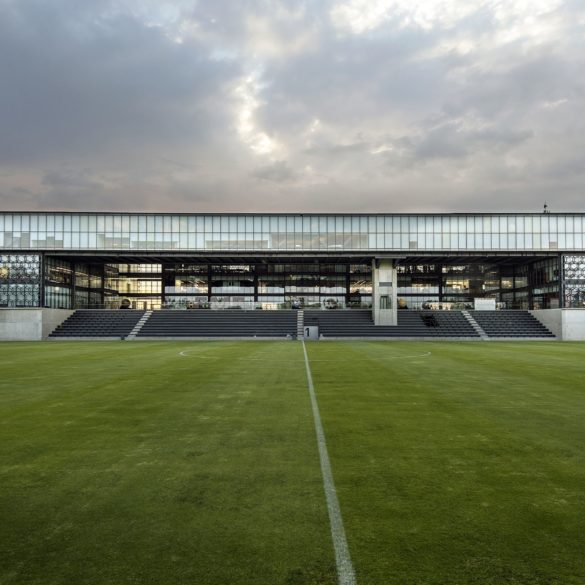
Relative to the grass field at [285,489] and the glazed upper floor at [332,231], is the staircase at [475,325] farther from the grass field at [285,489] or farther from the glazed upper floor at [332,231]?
the grass field at [285,489]

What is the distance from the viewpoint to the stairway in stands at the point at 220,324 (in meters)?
54.7

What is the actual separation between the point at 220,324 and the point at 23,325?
2658 cm

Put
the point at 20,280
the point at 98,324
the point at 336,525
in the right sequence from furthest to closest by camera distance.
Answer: the point at 20,280
the point at 98,324
the point at 336,525

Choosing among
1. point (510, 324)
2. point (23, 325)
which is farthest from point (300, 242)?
point (23, 325)

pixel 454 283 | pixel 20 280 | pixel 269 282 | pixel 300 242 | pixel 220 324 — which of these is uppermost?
pixel 300 242

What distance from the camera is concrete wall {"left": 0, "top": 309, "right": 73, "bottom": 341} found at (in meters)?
57.4

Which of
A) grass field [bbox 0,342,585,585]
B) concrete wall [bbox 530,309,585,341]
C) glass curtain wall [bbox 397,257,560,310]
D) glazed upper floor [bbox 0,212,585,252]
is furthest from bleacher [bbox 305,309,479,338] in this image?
grass field [bbox 0,342,585,585]

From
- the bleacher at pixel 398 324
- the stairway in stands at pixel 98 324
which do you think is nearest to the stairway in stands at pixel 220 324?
the stairway in stands at pixel 98 324

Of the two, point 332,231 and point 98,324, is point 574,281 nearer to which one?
point 332,231

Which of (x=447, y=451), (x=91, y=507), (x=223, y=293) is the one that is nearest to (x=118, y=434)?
(x=91, y=507)

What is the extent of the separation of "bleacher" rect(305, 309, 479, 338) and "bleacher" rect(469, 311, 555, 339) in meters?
2.53

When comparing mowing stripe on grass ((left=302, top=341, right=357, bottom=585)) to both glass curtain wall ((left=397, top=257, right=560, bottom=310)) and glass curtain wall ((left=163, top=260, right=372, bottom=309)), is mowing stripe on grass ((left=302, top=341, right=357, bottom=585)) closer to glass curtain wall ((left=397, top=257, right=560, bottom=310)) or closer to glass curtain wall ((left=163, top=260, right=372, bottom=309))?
glass curtain wall ((left=163, top=260, right=372, bottom=309))

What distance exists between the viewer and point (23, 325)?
5762 cm

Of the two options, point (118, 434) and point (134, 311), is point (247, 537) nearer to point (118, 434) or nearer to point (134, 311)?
point (118, 434)
